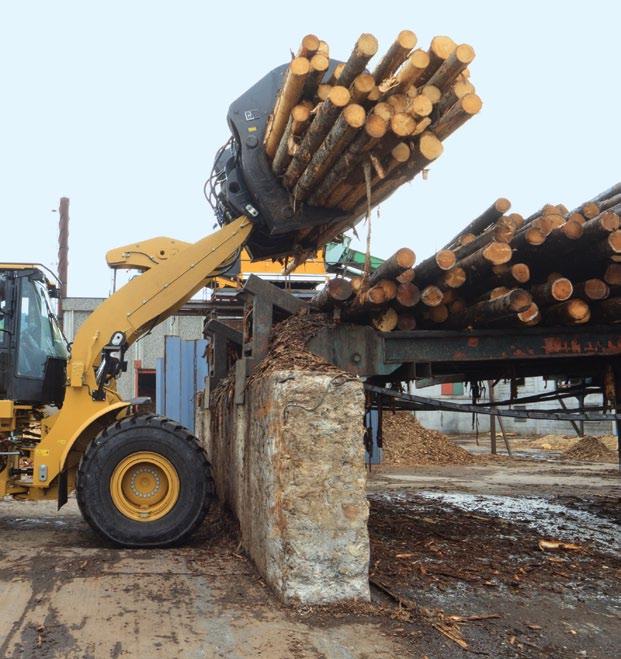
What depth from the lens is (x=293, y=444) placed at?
479cm

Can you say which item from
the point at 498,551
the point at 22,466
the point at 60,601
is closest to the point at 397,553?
the point at 498,551

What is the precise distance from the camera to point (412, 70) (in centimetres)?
515

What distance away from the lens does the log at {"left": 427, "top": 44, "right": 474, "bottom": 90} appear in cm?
501

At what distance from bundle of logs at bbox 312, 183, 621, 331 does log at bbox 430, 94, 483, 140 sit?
81cm

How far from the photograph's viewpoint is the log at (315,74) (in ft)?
18.0

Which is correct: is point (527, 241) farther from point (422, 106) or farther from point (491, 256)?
point (422, 106)

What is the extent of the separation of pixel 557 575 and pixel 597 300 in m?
2.31

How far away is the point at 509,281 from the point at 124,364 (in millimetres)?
4504

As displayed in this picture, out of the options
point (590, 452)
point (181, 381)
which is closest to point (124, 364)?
point (181, 381)

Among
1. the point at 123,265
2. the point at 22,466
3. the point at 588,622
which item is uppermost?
the point at 123,265

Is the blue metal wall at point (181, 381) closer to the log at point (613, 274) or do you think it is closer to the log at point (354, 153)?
the log at point (354, 153)

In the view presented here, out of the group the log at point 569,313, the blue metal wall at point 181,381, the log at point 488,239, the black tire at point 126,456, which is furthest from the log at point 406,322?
the blue metal wall at point 181,381

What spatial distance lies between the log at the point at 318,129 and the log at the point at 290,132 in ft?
0.28

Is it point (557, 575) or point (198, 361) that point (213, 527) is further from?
point (198, 361)
